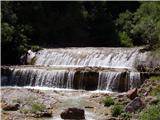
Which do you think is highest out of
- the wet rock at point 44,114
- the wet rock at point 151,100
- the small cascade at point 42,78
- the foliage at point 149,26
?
the foliage at point 149,26

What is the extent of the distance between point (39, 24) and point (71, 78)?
18.8 m

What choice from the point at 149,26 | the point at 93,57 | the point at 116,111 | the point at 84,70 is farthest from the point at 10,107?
the point at 149,26

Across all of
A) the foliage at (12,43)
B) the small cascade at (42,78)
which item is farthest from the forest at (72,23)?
the small cascade at (42,78)

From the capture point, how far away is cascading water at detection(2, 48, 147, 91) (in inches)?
1131

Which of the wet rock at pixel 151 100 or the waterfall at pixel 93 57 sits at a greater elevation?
the waterfall at pixel 93 57

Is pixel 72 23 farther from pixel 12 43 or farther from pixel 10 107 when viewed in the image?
pixel 10 107

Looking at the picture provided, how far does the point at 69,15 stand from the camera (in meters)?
48.3

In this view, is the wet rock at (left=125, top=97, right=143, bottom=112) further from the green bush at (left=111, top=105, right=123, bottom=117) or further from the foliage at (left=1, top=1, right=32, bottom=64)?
the foliage at (left=1, top=1, right=32, bottom=64)

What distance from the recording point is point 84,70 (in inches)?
1176

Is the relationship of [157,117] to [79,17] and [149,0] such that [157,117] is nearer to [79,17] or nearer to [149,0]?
[149,0]

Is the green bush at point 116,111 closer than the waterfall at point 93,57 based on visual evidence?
Yes

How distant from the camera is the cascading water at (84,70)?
28.7m

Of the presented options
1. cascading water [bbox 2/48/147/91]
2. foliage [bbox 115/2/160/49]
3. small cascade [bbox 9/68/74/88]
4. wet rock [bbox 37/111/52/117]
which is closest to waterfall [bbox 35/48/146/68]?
cascading water [bbox 2/48/147/91]

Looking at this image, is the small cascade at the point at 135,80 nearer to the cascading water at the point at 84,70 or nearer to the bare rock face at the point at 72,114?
the cascading water at the point at 84,70
